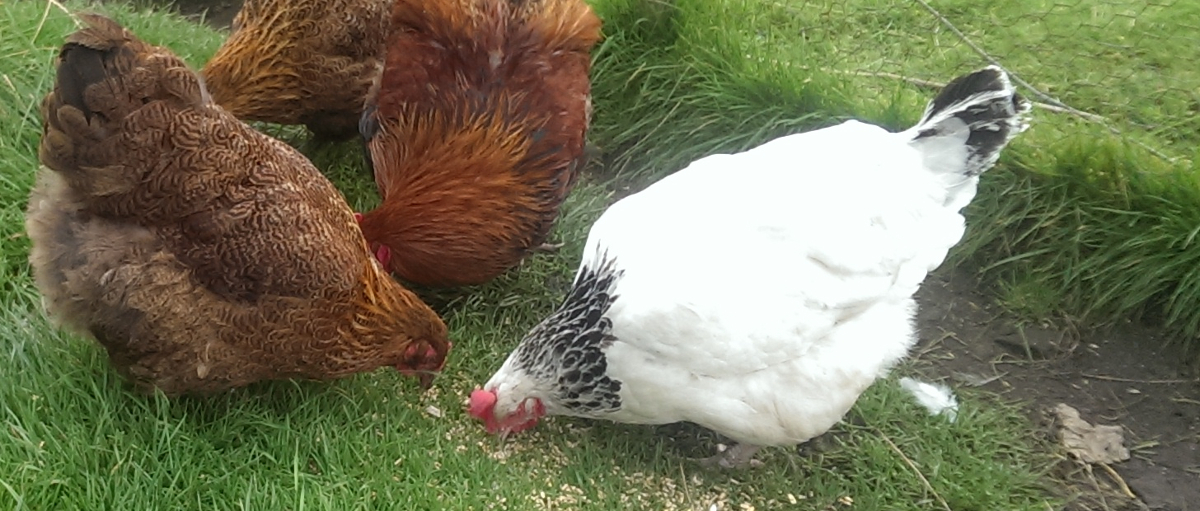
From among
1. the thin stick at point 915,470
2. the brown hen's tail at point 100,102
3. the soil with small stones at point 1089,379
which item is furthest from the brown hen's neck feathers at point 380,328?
the soil with small stones at point 1089,379

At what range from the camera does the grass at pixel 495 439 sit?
6.00 feet

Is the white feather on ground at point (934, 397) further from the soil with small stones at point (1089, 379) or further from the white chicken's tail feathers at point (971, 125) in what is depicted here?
the white chicken's tail feathers at point (971, 125)

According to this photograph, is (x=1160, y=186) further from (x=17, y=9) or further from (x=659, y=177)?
(x=17, y=9)

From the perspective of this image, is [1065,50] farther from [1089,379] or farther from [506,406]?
[506,406]

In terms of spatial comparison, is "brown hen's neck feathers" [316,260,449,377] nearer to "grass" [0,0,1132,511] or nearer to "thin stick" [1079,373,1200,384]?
"grass" [0,0,1132,511]

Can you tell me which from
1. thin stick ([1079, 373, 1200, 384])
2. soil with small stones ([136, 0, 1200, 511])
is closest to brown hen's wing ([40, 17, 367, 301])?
soil with small stones ([136, 0, 1200, 511])

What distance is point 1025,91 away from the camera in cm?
282

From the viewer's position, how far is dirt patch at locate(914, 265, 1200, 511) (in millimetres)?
2270

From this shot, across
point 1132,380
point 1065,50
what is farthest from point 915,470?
point 1065,50

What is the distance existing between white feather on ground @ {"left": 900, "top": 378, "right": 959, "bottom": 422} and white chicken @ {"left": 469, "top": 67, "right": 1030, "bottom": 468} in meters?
0.37

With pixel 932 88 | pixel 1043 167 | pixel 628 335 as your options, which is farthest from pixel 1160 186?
pixel 628 335

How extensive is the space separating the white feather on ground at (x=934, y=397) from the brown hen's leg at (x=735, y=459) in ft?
1.85

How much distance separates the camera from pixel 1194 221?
97.0 inches

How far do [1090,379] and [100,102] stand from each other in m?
2.70
